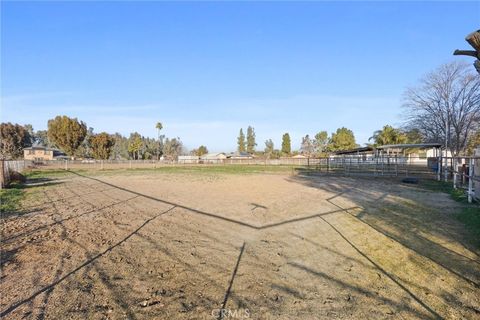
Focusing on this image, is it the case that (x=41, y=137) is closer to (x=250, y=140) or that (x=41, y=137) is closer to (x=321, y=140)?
(x=250, y=140)

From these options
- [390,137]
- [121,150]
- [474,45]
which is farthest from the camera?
[121,150]

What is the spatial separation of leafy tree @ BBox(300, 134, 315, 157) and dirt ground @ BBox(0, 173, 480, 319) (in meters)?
92.3

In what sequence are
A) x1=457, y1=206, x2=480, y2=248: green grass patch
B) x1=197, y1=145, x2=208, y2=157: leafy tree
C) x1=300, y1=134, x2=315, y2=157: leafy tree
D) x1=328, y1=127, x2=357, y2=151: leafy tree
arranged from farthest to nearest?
1. x1=197, y1=145, x2=208, y2=157: leafy tree
2. x1=300, y1=134, x2=315, y2=157: leafy tree
3. x1=328, y1=127, x2=357, y2=151: leafy tree
4. x1=457, y1=206, x2=480, y2=248: green grass patch

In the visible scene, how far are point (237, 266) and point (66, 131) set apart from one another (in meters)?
59.9

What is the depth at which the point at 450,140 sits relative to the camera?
28.1 metres

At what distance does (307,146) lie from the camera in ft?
335

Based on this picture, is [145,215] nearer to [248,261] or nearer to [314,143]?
[248,261]

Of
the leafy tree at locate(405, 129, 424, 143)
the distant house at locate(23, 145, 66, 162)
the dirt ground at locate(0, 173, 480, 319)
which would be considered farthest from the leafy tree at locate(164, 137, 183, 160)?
the dirt ground at locate(0, 173, 480, 319)

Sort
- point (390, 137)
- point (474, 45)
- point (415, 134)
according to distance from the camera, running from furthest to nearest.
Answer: point (390, 137) → point (415, 134) → point (474, 45)

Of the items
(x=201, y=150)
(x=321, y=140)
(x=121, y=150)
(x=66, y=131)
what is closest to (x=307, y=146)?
(x=321, y=140)

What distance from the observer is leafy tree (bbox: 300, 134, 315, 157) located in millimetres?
98256

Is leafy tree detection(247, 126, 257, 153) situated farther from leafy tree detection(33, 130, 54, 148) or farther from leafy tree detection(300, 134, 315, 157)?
leafy tree detection(33, 130, 54, 148)

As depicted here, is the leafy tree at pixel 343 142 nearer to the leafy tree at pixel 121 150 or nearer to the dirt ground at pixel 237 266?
the leafy tree at pixel 121 150

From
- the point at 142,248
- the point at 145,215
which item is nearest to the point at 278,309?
the point at 142,248
